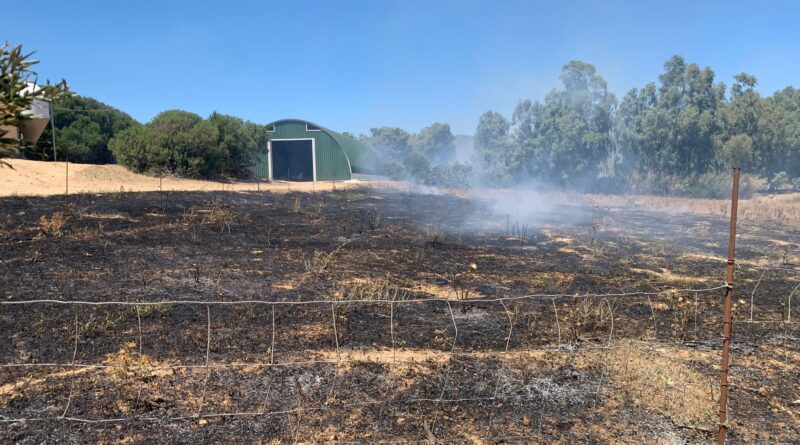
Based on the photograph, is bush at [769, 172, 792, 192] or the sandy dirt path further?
bush at [769, 172, 792, 192]

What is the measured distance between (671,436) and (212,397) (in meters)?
4.56

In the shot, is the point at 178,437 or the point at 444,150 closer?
the point at 178,437

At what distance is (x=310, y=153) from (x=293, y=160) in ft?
6.18

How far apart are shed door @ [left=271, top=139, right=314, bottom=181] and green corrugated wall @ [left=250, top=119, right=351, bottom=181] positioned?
2414 millimetres

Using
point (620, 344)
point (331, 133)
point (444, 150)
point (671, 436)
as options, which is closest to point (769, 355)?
point (620, 344)

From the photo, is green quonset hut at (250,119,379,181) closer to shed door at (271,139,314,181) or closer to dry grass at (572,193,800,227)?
shed door at (271,139,314,181)

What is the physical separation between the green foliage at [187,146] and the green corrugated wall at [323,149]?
5.44m

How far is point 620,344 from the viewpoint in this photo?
6.94 meters

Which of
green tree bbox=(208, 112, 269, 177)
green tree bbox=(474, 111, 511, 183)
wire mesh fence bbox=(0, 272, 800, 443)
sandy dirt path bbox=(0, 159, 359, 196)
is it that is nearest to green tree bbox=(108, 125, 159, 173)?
sandy dirt path bbox=(0, 159, 359, 196)

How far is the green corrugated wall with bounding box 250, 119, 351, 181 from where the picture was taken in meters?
39.3

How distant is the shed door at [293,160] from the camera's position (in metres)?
42.5

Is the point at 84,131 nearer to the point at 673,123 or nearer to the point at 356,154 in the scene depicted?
the point at 356,154

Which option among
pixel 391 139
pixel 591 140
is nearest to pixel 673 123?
pixel 591 140

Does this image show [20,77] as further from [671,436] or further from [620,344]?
[620,344]
